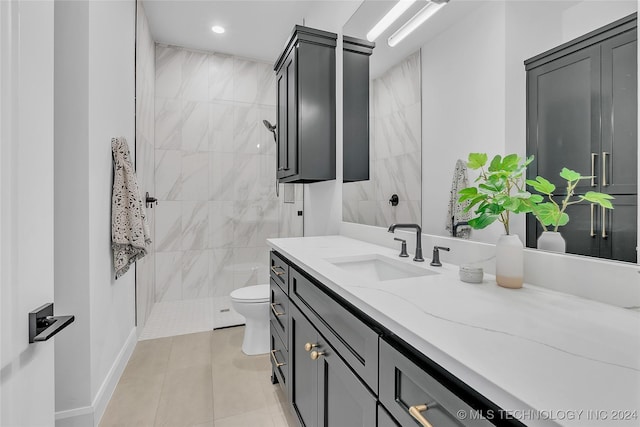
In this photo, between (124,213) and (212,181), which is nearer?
(124,213)

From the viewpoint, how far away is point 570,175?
Answer: 34.1 inches

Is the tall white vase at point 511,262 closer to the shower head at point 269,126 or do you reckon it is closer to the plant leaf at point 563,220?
the plant leaf at point 563,220

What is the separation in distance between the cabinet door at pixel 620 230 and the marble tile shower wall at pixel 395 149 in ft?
2.35

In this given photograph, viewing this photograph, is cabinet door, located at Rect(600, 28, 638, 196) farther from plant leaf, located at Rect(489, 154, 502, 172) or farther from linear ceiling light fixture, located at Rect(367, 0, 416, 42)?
linear ceiling light fixture, located at Rect(367, 0, 416, 42)

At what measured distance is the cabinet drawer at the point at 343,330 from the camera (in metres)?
0.77

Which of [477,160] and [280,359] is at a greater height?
[477,160]

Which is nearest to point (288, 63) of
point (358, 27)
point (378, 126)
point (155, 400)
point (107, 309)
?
point (358, 27)

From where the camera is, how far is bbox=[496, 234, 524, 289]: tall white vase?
0.90m

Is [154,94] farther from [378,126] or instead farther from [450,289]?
[450,289]

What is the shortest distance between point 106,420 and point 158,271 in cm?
195

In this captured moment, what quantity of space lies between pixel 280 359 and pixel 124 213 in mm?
1279

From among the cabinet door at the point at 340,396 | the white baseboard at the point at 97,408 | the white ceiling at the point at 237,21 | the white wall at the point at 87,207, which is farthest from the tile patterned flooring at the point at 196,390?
the white ceiling at the point at 237,21

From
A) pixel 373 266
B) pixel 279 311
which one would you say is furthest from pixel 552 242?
pixel 279 311

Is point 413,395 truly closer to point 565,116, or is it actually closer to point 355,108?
point 565,116
